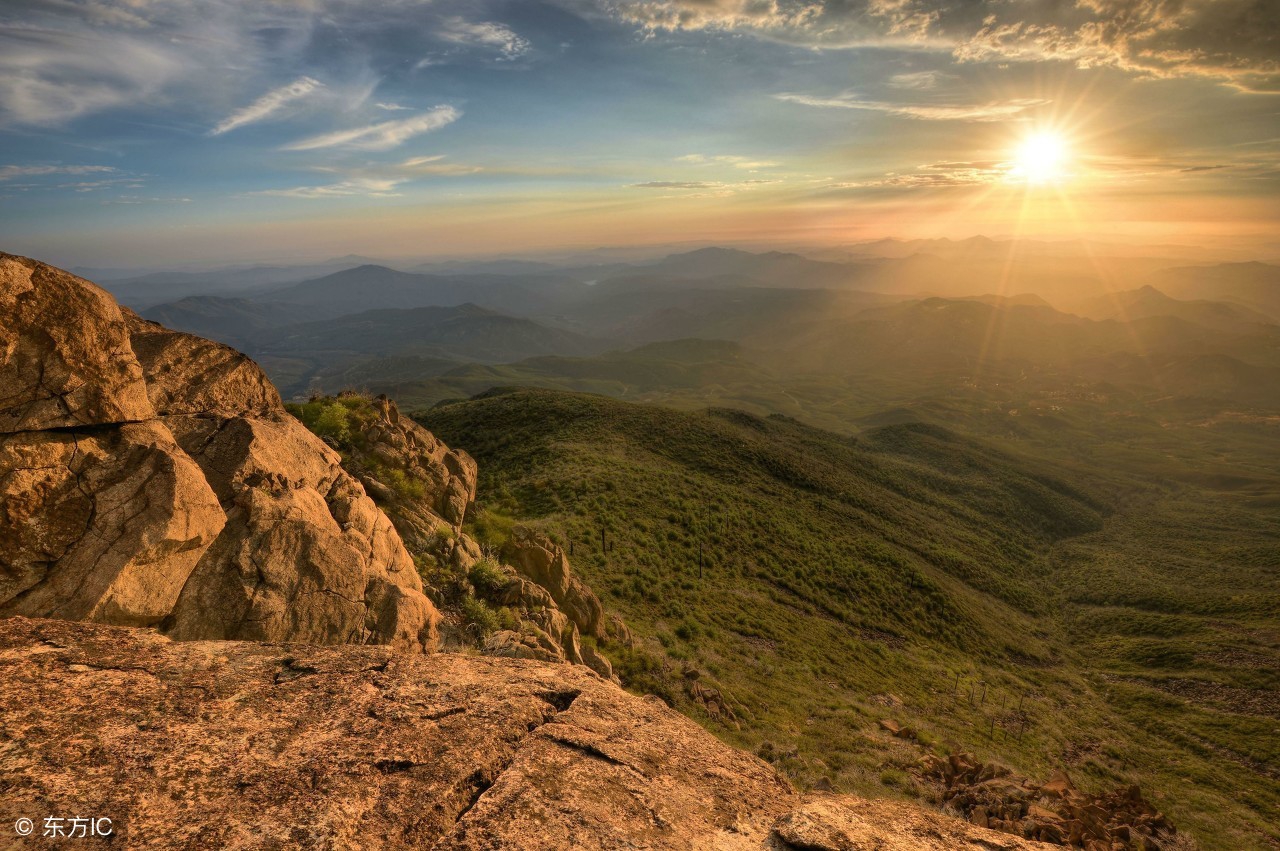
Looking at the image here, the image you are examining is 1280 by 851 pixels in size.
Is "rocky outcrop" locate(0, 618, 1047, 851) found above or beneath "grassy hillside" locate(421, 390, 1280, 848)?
above

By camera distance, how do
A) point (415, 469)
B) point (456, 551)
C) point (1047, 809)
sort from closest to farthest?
point (1047, 809) → point (456, 551) → point (415, 469)

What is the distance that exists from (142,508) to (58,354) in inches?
116

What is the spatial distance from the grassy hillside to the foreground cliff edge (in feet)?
43.7

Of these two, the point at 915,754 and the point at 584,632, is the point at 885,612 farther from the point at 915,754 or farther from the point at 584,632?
the point at 584,632

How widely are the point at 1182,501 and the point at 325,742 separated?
19296 centimetres

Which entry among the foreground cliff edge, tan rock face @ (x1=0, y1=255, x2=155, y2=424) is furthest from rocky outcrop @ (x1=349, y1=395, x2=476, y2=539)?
tan rock face @ (x1=0, y1=255, x2=155, y2=424)

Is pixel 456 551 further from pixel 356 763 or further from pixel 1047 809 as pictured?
pixel 1047 809

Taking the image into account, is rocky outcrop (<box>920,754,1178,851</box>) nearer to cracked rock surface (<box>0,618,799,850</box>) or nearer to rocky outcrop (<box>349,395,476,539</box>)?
cracked rock surface (<box>0,618,799,850</box>)

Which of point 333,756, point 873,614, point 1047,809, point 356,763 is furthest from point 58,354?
point 873,614

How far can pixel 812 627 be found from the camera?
37.0 metres

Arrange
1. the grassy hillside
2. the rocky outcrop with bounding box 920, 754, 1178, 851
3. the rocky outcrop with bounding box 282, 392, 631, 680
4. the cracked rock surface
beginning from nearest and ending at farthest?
the cracked rock surface, the rocky outcrop with bounding box 920, 754, 1178, 851, the rocky outcrop with bounding box 282, 392, 631, 680, the grassy hillside

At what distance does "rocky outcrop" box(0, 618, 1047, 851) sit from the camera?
5.41 metres

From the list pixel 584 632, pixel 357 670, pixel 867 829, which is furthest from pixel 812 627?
pixel 357 670

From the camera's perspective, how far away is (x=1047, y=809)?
1516cm
